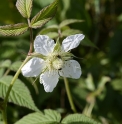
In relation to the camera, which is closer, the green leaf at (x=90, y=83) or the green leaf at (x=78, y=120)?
the green leaf at (x=78, y=120)

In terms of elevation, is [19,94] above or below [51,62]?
below

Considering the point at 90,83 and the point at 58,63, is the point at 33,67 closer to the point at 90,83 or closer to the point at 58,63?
the point at 58,63

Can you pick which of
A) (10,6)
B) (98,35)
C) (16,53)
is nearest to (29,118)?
(16,53)

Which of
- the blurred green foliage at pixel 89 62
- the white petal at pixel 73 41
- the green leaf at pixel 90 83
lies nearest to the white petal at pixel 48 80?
the white petal at pixel 73 41

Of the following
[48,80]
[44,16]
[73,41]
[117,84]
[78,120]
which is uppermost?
[44,16]

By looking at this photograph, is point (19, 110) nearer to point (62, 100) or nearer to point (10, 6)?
point (62, 100)

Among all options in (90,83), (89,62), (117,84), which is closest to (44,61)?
(90,83)

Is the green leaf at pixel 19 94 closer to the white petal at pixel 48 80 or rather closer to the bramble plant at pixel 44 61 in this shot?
the bramble plant at pixel 44 61
